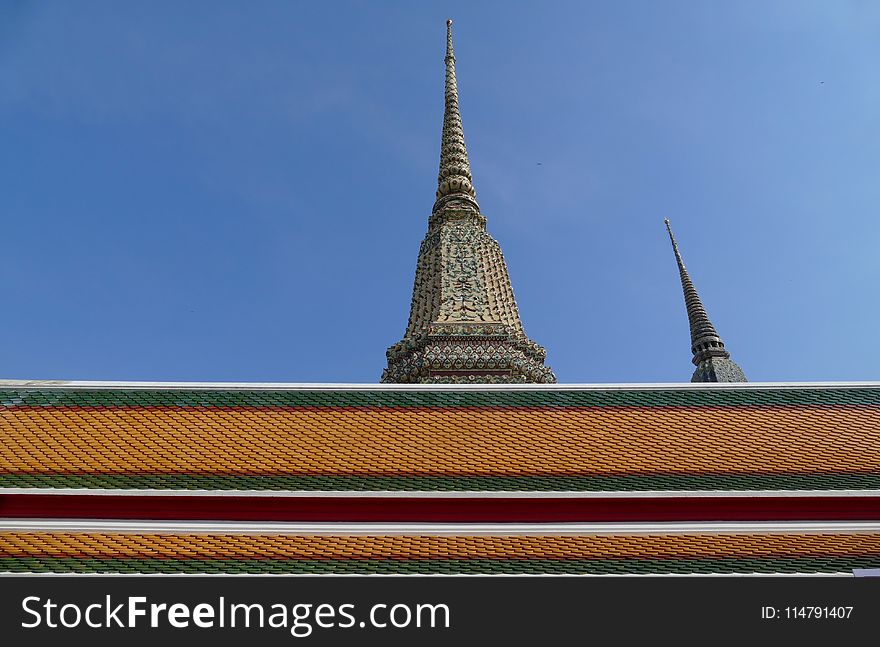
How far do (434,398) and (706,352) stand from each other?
1158 centimetres

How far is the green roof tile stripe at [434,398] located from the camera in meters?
6.40

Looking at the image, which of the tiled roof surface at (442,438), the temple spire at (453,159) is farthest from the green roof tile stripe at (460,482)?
the temple spire at (453,159)

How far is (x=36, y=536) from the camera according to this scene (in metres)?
4.88

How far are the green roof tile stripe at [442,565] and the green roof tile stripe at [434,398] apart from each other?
6.55ft

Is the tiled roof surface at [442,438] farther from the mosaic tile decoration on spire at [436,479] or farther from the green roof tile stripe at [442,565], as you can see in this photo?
the green roof tile stripe at [442,565]

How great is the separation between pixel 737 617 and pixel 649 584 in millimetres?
441

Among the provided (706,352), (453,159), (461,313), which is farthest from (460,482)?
(706,352)

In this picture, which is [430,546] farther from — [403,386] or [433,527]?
[403,386]

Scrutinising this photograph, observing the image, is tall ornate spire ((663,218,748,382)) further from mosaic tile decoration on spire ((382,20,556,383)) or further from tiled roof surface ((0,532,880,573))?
tiled roof surface ((0,532,880,573))

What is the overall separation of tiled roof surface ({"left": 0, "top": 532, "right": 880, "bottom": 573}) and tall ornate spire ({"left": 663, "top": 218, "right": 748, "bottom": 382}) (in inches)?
429

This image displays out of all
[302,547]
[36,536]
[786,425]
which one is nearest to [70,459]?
[36,536]

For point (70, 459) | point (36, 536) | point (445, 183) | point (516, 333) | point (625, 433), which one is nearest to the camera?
point (36, 536)

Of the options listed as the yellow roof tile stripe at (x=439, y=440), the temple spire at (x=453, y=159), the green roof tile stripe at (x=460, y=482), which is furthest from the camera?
the temple spire at (x=453, y=159)

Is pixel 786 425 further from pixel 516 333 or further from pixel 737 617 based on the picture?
pixel 516 333
